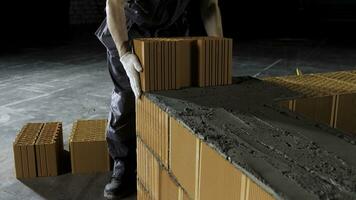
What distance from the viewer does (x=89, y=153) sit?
8.46 ft

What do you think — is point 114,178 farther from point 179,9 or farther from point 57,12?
point 57,12

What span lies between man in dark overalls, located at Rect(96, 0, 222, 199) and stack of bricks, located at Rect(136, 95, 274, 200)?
0.27 m

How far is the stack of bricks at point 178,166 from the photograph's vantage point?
101 cm

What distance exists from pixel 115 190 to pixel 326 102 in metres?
1.29

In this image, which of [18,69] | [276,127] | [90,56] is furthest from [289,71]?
[276,127]

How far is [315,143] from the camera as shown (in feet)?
3.56

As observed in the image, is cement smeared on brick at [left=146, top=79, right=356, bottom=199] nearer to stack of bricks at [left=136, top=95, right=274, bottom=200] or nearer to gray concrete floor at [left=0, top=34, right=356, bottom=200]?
stack of bricks at [left=136, top=95, right=274, bottom=200]

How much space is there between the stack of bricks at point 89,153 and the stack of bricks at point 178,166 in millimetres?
804

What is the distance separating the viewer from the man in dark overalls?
74.0 inches

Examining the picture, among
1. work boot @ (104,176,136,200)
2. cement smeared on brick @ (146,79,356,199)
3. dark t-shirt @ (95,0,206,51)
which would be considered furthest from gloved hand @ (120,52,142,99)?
work boot @ (104,176,136,200)

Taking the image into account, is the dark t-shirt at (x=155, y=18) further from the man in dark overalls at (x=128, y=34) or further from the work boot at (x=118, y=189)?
the work boot at (x=118, y=189)

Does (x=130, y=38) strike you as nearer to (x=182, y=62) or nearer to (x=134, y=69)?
(x=134, y=69)

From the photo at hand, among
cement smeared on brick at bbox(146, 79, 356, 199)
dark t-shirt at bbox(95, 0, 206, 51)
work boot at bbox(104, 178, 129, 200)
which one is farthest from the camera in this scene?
work boot at bbox(104, 178, 129, 200)

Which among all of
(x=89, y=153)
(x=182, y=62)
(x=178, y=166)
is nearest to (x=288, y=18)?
(x=89, y=153)
